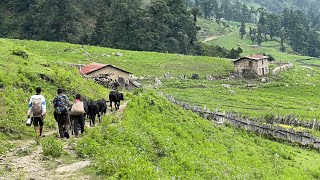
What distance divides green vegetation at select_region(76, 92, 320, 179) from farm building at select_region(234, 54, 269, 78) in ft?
125

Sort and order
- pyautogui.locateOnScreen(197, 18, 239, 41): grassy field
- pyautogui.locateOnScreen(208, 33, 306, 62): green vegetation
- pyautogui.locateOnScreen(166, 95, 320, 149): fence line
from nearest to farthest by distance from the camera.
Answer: pyautogui.locateOnScreen(166, 95, 320, 149): fence line < pyautogui.locateOnScreen(208, 33, 306, 62): green vegetation < pyautogui.locateOnScreen(197, 18, 239, 41): grassy field

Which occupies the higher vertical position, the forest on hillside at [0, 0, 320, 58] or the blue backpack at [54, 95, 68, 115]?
the forest on hillside at [0, 0, 320, 58]

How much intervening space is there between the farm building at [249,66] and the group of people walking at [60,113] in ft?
192

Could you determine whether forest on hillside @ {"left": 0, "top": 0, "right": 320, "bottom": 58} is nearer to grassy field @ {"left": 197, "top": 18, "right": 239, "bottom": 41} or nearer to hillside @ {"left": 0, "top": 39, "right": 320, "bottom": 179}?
hillside @ {"left": 0, "top": 39, "right": 320, "bottom": 179}

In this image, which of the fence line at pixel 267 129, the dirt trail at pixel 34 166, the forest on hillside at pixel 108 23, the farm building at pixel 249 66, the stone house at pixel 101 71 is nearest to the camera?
the dirt trail at pixel 34 166

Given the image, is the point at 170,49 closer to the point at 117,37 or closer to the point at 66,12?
the point at 117,37

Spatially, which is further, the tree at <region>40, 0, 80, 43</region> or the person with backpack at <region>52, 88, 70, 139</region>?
the tree at <region>40, 0, 80, 43</region>

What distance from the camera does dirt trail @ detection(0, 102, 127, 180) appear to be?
13.7 meters

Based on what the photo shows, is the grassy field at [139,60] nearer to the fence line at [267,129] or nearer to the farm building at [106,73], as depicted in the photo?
the farm building at [106,73]

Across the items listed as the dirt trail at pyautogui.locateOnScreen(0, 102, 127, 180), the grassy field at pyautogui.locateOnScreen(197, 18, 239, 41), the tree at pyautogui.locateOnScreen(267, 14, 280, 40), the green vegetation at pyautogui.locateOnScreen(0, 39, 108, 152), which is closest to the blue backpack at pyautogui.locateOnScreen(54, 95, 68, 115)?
the green vegetation at pyautogui.locateOnScreen(0, 39, 108, 152)

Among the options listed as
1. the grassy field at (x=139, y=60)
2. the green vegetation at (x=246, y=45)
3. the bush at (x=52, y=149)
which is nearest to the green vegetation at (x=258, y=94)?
the grassy field at (x=139, y=60)

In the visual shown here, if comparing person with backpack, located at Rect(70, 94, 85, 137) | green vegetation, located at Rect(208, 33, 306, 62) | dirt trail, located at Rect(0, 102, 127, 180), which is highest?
green vegetation, located at Rect(208, 33, 306, 62)

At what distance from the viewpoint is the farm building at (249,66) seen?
248 ft

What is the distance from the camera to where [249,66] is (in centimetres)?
7612
